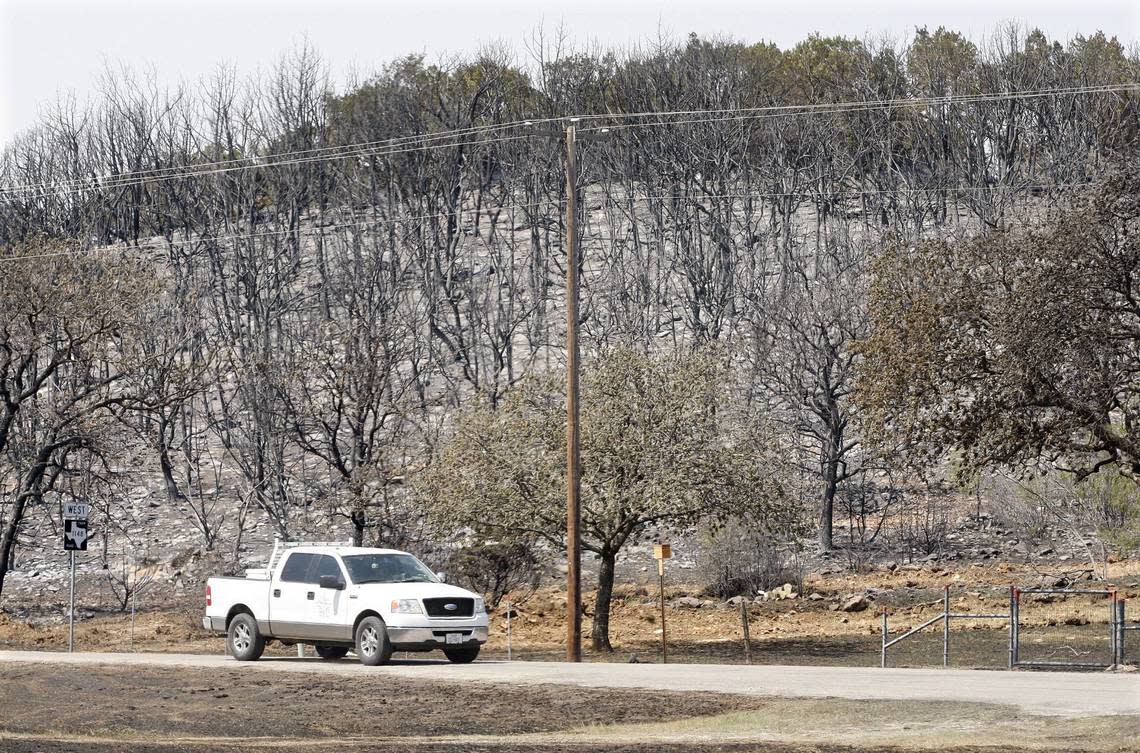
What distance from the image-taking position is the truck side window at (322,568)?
2466 cm

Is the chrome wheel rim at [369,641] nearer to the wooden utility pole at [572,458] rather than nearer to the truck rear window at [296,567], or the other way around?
the truck rear window at [296,567]

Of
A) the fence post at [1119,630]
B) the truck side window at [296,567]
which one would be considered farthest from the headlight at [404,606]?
the fence post at [1119,630]

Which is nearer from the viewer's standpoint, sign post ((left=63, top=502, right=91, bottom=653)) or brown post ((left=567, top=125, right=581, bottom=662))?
brown post ((left=567, top=125, right=581, bottom=662))

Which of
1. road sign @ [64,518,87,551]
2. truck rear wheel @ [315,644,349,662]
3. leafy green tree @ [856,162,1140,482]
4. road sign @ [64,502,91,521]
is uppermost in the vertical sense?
leafy green tree @ [856,162,1140,482]

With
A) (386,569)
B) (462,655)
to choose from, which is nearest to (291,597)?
(386,569)

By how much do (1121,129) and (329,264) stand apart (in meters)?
38.2

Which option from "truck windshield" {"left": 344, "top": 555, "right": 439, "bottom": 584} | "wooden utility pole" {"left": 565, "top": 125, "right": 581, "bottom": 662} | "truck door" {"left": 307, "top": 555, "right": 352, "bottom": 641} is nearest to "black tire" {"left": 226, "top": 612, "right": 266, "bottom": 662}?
"truck door" {"left": 307, "top": 555, "right": 352, "bottom": 641}

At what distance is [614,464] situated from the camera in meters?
32.3

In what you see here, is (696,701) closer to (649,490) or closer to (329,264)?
(649,490)

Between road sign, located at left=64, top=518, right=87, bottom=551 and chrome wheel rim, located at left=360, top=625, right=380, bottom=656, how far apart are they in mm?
9387

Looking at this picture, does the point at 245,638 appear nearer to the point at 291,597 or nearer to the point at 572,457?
the point at 291,597

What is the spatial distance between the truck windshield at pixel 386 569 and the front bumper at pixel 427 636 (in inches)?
41.7

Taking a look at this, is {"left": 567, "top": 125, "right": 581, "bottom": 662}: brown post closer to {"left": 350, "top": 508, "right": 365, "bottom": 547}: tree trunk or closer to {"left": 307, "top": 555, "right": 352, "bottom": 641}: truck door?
{"left": 307, "top": 555, "right": 352, "bottom": 641}: truck door

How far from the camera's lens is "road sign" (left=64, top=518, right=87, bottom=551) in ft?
101
